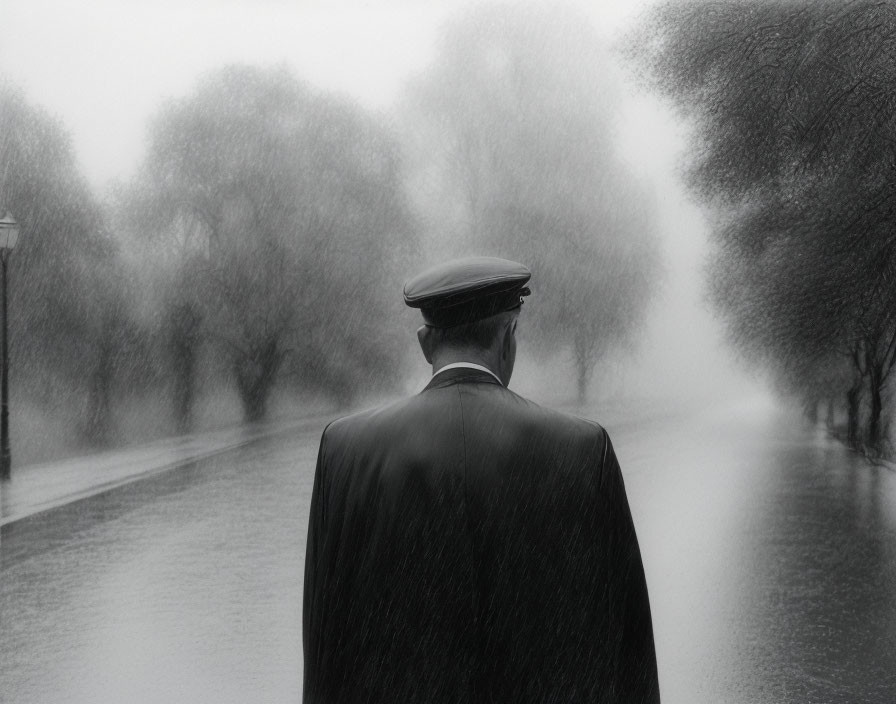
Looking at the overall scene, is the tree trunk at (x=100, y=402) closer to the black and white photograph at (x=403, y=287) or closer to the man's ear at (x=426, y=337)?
the black and white photograph at (x=403, y=287)

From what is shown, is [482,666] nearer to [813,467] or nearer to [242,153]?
[813,467]

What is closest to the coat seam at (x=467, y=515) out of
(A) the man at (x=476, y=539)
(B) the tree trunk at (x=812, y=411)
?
(A) the man at (x=476, y=539)

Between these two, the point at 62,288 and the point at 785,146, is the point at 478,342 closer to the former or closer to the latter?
the point at 785,146

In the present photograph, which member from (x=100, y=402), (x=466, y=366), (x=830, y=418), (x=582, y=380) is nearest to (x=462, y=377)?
(x=466, y=366)

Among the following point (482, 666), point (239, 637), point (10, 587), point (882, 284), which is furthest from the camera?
point (882, 284)

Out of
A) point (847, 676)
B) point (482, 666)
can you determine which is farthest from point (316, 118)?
point (482, 666)

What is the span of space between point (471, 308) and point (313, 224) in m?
5.54

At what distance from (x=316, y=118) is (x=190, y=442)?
2.75 meters

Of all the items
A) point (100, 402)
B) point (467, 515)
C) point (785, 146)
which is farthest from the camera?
point (100, 402)

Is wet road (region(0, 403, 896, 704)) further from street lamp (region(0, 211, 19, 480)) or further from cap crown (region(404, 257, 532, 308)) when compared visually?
cap crown (region(404, 257, 532, 308))

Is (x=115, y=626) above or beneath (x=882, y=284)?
beneath

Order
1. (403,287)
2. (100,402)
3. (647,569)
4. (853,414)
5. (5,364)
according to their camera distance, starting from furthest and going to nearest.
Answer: (853,414)
(100,402)
(5,364)
(647,569)
(403,287)

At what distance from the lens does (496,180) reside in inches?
211

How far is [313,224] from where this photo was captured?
6898mm
